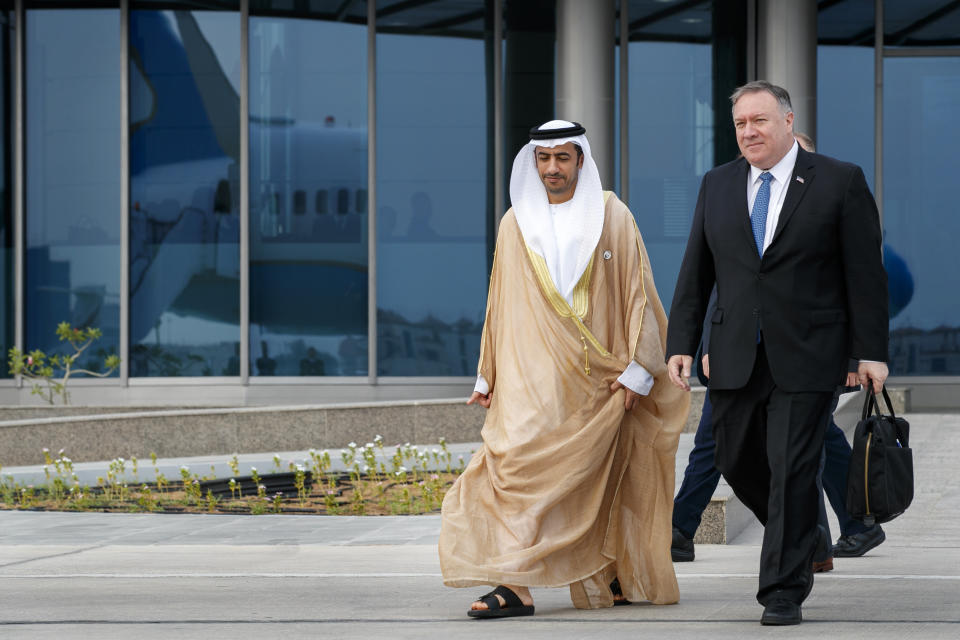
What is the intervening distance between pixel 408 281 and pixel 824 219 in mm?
12269

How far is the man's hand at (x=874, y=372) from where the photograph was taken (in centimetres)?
490

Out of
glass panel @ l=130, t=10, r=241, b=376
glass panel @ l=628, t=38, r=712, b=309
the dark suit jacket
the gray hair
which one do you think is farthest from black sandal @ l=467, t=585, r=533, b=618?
glass panel @ l=130, t=10, r=241, b=376

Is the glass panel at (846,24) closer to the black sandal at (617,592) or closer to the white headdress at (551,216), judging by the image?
the white headdress at (551,216)

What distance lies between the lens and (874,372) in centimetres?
490

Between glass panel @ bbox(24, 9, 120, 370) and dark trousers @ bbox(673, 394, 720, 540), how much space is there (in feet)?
39.4

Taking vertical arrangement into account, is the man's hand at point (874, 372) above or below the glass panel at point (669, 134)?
below

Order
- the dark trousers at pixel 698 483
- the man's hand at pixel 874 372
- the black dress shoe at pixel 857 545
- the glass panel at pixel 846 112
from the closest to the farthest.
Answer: the man's hand at pixel 874 372
the dark trousers at pixel 698 483
the black dress shoe at pixel 857 545
the glass panel at pixel 846 112

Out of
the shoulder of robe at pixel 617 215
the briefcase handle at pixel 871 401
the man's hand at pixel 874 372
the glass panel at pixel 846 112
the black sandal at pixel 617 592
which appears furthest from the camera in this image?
the glass panel at pixel 846 112

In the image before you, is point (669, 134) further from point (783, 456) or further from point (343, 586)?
point (783, 456)

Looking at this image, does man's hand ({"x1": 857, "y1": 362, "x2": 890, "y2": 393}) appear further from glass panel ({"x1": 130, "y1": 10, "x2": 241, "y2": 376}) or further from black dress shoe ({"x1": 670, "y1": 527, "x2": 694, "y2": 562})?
glass panel ({"x1": 130, "y1": 10, "x2": 241, "y2": 376})

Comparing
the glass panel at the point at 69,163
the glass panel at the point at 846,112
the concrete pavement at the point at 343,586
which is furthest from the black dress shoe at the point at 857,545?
the glass panel at the point at 69,163

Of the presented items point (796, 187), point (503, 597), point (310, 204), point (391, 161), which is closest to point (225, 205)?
point (310, 204)

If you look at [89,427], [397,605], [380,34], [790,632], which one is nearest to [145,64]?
[380,34]

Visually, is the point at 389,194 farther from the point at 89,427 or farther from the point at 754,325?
the point at 754,325
